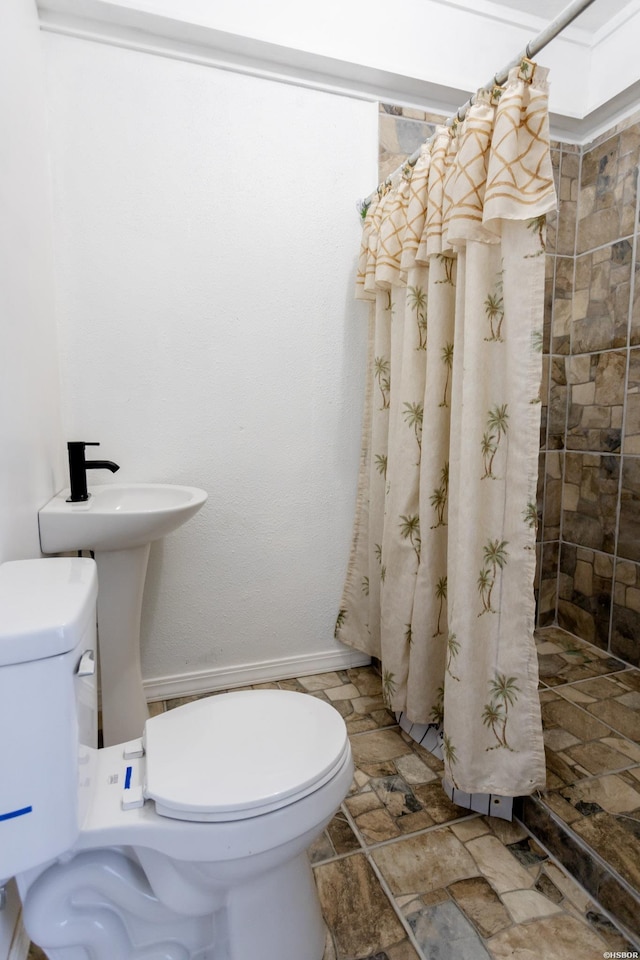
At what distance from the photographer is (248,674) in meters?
2.01

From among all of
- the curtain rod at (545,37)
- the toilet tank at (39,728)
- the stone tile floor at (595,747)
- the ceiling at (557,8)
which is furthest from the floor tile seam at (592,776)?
the ceiling at (557,8)

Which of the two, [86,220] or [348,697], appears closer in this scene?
[86,220]

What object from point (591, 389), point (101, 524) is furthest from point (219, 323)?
point (591, 389)

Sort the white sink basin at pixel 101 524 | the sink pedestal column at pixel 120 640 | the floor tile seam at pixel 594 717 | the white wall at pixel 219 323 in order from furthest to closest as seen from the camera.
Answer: the white wall at pixel 219 323 → the floor tile seam at pixel 594 717 → the sink pedestal column at pixel 120 640 → the white sink basin at pixel 101 524

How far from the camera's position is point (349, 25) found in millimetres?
1815

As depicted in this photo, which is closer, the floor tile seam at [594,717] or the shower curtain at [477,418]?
the shower curtain at [477,418]

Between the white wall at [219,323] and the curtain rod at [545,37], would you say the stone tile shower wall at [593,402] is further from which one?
the curtain rod at [545,37]

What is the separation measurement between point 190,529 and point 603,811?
150 centimetres

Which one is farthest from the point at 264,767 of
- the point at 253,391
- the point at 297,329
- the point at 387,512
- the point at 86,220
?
the point at 86,220

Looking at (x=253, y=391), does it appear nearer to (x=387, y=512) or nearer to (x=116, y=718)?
(x=387, y=512)

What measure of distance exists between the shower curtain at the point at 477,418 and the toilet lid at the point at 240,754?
478mm

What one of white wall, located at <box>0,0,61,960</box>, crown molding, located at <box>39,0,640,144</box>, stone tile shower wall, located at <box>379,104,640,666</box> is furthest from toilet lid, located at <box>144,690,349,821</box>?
crown molding, located at <box>39,0,640,144</box>

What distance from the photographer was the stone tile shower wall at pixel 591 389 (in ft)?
6.77

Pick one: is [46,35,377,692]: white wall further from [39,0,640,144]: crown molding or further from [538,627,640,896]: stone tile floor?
[538,627,640,896]: stone tile floor
